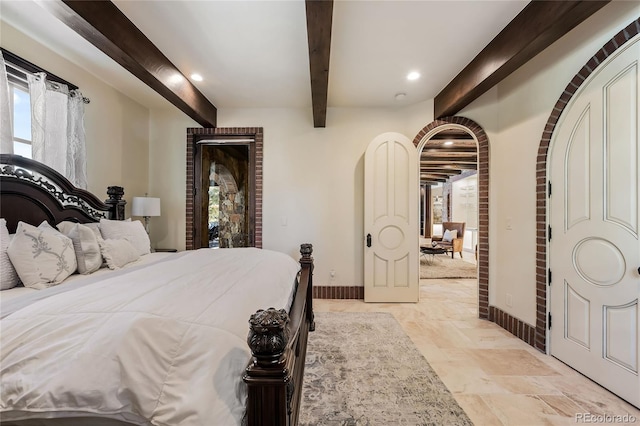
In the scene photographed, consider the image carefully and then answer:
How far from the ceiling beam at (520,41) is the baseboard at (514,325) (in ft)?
7.58

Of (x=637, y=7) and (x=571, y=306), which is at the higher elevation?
(x=637, y=7)

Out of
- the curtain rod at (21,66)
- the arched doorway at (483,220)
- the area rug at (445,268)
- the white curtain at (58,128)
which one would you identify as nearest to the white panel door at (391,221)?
the arched doorway at (483,220)

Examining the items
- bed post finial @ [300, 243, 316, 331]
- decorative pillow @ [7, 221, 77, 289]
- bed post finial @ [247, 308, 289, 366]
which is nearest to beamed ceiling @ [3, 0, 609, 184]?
decorative pillow @ [7, 221, 77, 289]

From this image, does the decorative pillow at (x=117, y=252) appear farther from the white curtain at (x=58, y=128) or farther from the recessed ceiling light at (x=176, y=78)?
the recessed ceiling light at (x=176, y=78)

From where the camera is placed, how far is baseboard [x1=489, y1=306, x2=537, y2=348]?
7.57 feet

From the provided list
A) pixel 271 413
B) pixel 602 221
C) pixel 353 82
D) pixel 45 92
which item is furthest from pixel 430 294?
pixel 45 92

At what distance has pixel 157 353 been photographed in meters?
0.80

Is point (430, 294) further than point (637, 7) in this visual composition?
Yes

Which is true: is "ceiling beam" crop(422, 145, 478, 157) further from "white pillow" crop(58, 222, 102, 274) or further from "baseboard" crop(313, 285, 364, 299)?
"white pillow" crop(58, 222, 102, 274)

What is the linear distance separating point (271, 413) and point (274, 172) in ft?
10.3

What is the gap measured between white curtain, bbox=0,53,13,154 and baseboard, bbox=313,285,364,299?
3.28 m

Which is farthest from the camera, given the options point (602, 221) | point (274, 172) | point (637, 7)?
point (274, 172)

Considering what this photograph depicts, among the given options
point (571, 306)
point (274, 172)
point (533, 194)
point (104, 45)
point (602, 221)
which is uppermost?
point (104, 45)

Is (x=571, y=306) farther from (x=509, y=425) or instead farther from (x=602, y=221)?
(x=509, y=425)
